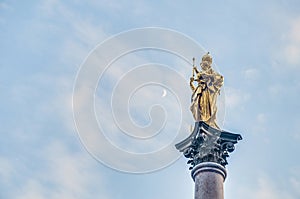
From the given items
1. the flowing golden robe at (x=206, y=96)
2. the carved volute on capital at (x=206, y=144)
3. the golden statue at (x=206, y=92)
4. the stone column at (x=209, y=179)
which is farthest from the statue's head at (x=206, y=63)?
the stone column at (x=209, y=179)

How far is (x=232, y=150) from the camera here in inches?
955

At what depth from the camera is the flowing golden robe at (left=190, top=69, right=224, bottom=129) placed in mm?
25688

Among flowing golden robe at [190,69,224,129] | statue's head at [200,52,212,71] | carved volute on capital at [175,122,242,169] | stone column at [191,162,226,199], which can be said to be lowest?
stone column at [191,162,226,199]

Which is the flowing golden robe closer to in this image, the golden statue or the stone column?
the golden statue

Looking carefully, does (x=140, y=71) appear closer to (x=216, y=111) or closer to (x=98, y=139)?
(x=98, y=139)

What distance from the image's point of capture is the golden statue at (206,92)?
2573cm

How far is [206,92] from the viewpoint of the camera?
26703 mm

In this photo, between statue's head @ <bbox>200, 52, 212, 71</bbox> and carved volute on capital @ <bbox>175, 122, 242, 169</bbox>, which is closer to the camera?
carved volute on capital @ <bbox>175, 122, 242, 169</bbox>

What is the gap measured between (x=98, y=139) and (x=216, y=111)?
7793 millimetres

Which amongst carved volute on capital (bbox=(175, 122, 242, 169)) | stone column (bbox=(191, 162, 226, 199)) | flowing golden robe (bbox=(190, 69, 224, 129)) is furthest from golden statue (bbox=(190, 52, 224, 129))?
stone column (bbox=(191, 162, 226, 199))

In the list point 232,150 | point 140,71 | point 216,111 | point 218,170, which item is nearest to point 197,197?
point 218,170

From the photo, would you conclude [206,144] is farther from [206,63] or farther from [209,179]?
[206,63]

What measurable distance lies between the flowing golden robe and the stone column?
8.68 feet

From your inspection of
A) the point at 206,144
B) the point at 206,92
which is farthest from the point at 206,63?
the point at 206,144
